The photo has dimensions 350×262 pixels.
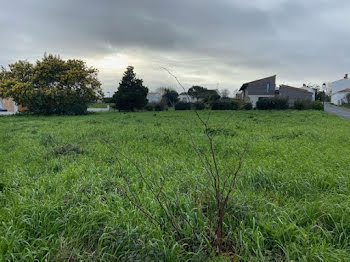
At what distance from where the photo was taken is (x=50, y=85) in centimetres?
2030

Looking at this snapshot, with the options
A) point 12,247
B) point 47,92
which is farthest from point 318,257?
point 47,92

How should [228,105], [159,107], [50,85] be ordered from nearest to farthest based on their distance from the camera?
1. [50,85]
2. [228,105]
3. [159,107]

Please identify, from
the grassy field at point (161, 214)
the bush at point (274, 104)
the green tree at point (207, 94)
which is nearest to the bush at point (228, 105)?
the bush at point (274, 104)

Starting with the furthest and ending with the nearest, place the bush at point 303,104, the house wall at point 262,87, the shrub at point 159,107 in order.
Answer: the house wall at point 262,87
the shrub at point 159,107
the bush at point 303,104

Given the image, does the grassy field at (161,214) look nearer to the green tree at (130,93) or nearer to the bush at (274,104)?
the green tree at (130,93)

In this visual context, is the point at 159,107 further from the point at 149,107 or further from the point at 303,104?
the point at 303,104

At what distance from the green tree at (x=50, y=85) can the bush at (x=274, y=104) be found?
764 inches

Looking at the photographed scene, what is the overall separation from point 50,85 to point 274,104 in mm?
24588

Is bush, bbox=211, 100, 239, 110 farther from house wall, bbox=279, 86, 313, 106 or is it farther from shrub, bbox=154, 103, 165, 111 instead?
house wall, bbox=279, 86, 313, 106

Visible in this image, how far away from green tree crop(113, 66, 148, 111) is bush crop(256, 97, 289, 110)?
14.7 metres

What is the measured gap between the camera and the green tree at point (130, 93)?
28000mm

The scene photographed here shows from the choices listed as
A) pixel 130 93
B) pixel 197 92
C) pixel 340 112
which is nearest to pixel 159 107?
pixel 130 93

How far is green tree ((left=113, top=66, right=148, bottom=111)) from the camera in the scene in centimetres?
2800

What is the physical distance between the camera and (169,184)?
3145 millimetres
